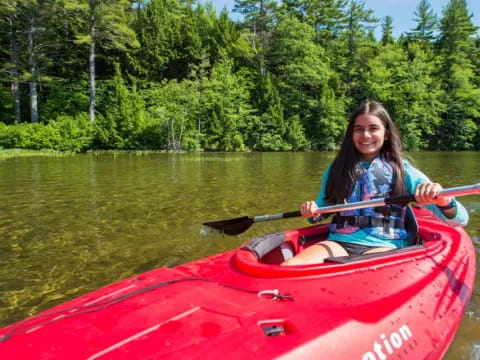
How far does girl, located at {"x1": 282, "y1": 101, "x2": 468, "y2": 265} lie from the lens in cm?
254

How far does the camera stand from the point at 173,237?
4.50m

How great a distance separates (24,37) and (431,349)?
2978 cm

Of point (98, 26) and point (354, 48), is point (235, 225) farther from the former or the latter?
point (354, 48)

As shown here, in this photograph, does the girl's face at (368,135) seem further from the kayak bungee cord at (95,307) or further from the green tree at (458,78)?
the green tree at (458,78)

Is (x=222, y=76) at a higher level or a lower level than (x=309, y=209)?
higher

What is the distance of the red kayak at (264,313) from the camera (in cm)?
139

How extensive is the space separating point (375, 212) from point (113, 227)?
3480 millimetres

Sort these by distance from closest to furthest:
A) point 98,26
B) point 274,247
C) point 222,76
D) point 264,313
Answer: point 264,313 < point 274,247 < point 98,26 < point 222,76

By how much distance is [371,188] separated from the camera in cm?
278

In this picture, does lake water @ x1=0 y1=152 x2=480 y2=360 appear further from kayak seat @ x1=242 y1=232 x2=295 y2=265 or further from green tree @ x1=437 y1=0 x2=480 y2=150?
green tree @ x1=437 y1=0 x2=480 y2=150

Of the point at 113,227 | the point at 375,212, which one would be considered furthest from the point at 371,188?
the point at 113,227

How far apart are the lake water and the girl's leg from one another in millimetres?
838

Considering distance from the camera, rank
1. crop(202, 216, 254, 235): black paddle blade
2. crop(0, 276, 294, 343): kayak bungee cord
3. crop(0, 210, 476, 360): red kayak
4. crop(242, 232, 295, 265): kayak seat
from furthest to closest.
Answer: crop(202, 216, 254, 235): black paddle blade < crop(242, 232, 295, 265): kayak seat < crop(0, 276, 294, 343): kayak bungee cord < crop(0, 210, 476, 360): red kayak

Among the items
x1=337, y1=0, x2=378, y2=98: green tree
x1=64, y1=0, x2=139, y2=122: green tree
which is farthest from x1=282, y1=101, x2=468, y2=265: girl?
x1=337, y1=0, x2=378, y2=98: green tree
